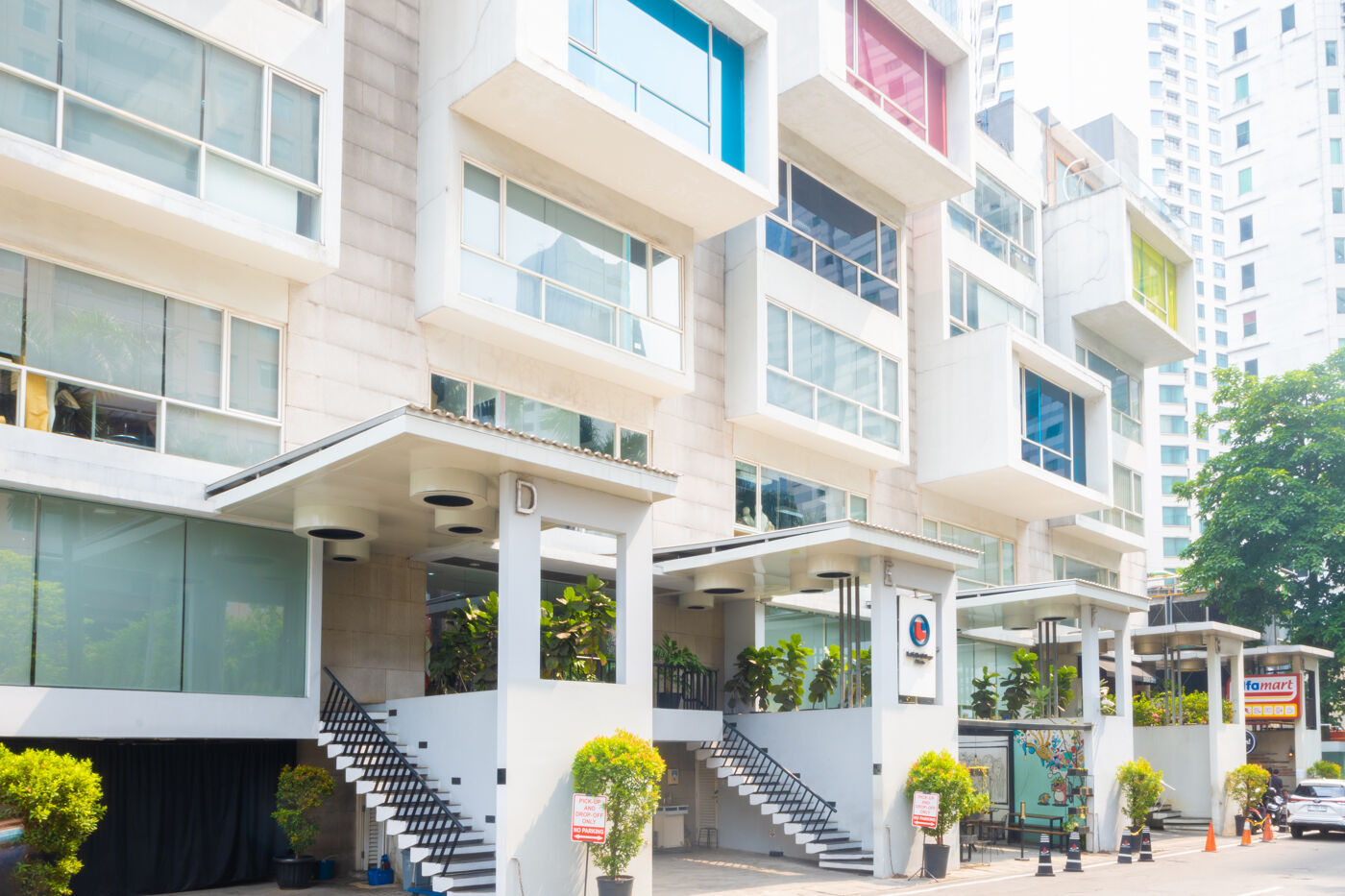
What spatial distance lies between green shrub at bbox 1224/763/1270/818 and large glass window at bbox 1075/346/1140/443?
11075mm

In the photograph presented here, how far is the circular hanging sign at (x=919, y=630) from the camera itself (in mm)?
21641

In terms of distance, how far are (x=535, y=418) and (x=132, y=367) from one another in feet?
22.7

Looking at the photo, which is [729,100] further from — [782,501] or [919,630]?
[919,630]

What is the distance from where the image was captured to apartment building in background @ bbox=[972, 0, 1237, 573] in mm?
92000

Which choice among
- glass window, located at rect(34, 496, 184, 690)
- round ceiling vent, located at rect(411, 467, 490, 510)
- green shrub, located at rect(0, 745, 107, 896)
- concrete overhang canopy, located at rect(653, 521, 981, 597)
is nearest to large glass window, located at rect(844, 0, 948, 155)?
concrete overhang canopy, located at rect(653, 521, 981, 597)

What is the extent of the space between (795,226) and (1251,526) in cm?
2321

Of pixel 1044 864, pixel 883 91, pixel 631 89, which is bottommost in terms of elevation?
pixel 1044 864

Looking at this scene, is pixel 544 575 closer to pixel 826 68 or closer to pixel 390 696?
pixel 390 696

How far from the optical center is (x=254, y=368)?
1762 cm

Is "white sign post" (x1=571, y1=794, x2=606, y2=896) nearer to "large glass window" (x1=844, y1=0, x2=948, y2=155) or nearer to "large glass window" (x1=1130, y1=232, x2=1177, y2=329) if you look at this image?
"large glass window" (x1=844, y1=0, x2=948, y2=155)

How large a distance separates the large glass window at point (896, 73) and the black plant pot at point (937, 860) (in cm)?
1555

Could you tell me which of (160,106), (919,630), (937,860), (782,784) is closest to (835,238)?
(919,630)

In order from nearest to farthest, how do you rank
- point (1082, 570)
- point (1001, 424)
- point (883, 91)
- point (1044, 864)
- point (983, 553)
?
point (1044, 864) < point (883, 91) < point (1001, 424) < point (983, 553) < point (1082, 570)

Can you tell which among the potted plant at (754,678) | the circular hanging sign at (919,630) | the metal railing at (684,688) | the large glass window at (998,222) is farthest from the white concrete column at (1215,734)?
the metal railing at (684,688)
